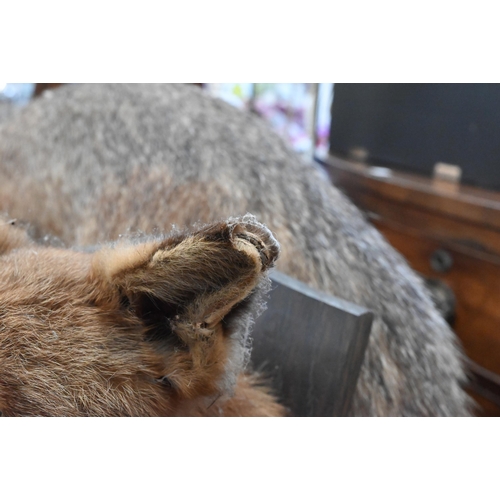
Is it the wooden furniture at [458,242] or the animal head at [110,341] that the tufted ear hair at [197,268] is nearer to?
the animal head at [110,341]

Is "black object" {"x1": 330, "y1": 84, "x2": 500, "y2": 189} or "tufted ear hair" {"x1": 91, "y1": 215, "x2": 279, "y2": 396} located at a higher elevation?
"black object" {"x1": 330, "y1": 84, "x2": 500, "y2": 189}

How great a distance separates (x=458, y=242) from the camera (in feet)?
4.03

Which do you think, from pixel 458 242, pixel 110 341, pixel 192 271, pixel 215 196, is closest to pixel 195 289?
pixel 192 271

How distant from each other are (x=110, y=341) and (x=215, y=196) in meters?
0.56

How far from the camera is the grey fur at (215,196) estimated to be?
0.89 m

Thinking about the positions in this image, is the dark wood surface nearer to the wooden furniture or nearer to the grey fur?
the grey fur

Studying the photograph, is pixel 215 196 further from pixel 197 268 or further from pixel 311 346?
pixel 197 268

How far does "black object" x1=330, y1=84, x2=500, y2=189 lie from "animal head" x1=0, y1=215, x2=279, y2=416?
37.5 inches

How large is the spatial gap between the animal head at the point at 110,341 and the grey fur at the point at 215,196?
14.4 inches

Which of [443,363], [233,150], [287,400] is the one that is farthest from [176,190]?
[443,363]

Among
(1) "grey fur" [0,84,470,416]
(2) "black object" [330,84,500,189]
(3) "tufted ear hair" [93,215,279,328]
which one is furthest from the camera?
(2) "black object" [330,84,500,189]

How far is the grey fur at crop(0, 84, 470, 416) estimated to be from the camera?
0.89 metres

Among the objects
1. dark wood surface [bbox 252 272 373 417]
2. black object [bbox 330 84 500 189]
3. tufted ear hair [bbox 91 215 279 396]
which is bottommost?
dark wood surface [bbox 252 272 373 417]

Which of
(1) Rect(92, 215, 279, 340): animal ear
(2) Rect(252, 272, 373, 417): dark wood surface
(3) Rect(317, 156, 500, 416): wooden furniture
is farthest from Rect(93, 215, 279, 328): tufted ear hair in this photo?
(3) Rect(317, 156, 500, 416): wooden furniture
